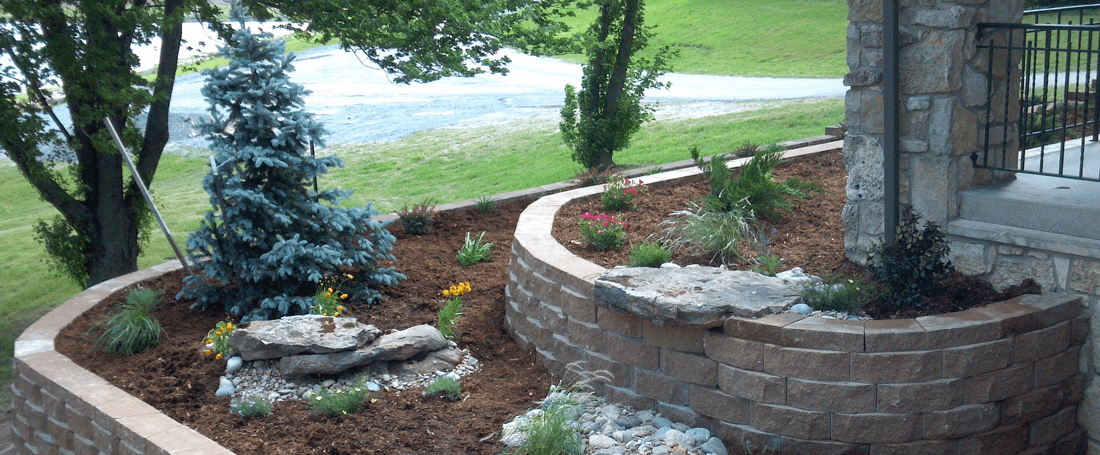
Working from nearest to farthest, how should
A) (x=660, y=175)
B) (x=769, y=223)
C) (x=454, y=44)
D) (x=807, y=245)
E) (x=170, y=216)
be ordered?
(x=807, y=245), (x=769, y=223), (x=660, y=175), (x=454, y=44), (x=170, y=216)

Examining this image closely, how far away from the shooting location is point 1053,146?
6281 millimetres

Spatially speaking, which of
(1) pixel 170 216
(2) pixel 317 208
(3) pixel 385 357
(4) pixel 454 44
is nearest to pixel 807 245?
(3) pixel 385 357

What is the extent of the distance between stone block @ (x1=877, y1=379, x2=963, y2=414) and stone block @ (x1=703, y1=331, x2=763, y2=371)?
54 centimetres

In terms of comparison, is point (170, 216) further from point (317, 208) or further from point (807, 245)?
point (807, 245)

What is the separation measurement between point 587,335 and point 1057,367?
229cm

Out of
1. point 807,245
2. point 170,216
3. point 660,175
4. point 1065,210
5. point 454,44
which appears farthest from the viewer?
point 170,216

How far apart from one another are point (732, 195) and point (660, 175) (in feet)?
4.90

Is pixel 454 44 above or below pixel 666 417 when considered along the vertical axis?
above

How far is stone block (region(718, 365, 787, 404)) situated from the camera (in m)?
3.77

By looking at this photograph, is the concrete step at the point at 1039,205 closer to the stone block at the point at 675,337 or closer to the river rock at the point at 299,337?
the stone block at the point at 675,337

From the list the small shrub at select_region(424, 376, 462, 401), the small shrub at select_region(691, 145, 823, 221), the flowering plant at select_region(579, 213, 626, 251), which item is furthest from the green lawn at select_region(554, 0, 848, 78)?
the small shrub at select_region(424, 376, 462, 401)

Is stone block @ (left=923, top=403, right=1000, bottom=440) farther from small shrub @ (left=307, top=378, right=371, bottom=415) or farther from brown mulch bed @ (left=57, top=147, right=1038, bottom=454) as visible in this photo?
small shrub @ (left=307, top=378, right=371, bottom=415)

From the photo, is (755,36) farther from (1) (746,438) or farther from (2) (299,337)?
(1) (746,438)

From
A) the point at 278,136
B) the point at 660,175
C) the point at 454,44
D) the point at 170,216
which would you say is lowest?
the point at 170,216
